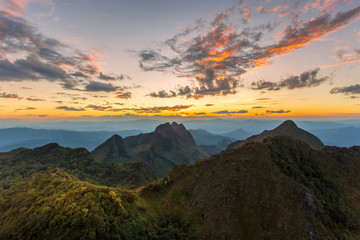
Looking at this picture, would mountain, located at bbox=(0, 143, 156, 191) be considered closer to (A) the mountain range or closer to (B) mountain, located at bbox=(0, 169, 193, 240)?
(A) the mountain range

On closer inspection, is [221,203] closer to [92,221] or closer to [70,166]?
Answer: [92,221]

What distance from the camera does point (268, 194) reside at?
51.4m

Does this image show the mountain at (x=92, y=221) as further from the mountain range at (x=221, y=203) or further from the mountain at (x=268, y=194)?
the mountain at (x=268, y=194)

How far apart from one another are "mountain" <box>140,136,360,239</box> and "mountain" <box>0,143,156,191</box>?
345 feet

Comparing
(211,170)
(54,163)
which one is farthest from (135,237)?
(54,163)

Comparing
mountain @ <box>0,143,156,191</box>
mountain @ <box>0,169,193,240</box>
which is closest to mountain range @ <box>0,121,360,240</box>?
mountain @ <box>0,169,193,240</box>

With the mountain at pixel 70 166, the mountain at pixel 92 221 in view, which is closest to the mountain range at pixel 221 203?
the mountain at pixel 92 221

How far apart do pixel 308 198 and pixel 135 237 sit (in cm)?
5477

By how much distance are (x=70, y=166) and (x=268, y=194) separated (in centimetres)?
18463

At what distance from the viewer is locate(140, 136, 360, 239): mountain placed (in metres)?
45.6

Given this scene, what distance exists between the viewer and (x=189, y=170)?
76.5 m

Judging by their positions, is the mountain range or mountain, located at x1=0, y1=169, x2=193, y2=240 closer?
mountain, located at x1=0, y1=169, x2=193, y2=240

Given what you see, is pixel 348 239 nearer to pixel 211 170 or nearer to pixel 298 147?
pixel 298 147

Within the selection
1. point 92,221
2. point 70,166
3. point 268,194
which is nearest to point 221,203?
point 268,194
